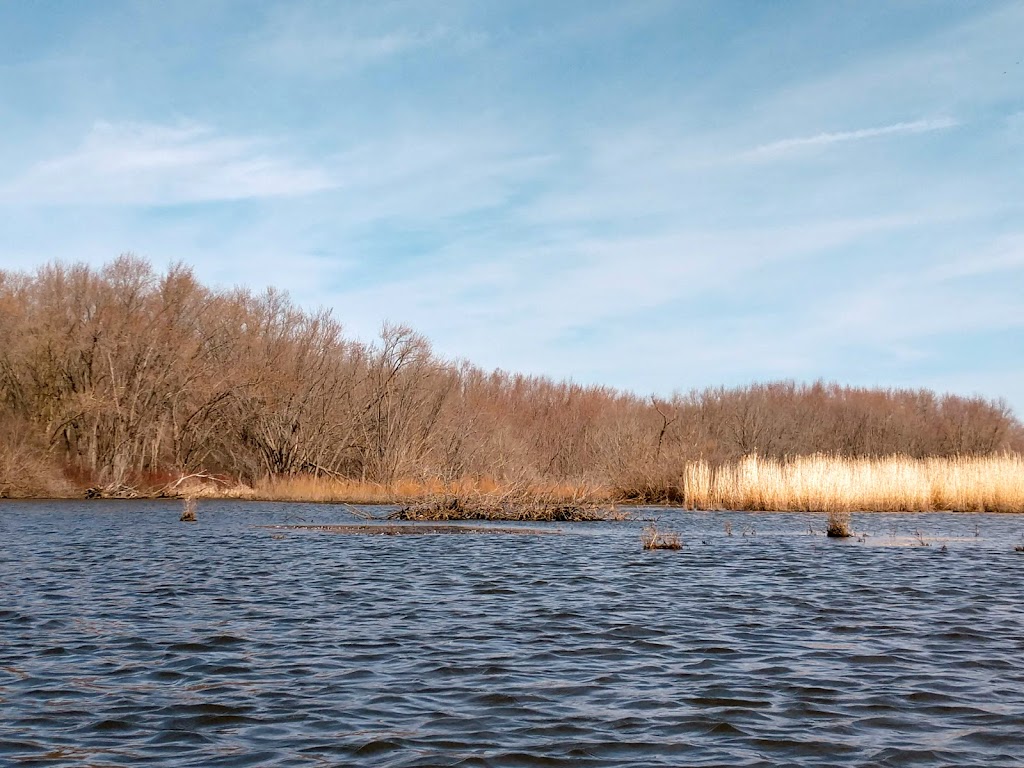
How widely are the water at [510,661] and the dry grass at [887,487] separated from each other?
15.4 metres

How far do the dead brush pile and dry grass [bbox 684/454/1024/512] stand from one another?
5806mm

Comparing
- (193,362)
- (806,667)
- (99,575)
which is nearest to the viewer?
(806,667)

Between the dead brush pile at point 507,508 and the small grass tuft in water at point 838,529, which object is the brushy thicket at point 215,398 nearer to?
the dead brush pile at point 507,508

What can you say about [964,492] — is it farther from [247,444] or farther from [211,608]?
[247,444]

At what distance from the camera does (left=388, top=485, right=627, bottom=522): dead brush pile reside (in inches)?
1241

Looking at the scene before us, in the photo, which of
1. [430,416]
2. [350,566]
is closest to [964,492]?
[350,566]

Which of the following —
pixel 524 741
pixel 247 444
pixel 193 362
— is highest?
pixel 193 362

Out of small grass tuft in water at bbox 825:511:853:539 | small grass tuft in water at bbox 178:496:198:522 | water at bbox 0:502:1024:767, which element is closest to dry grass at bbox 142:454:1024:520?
small grass tuft in water at bbox 178:496:198:522

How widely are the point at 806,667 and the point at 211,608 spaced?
285 inches

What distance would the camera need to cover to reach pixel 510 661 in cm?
885

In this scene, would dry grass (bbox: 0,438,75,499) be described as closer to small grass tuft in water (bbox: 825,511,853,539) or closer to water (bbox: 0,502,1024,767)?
water (bbox: 0,502,1024,767)

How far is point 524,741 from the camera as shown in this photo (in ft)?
20.6

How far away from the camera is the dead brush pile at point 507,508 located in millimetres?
31516

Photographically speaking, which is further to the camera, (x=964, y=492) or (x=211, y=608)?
→ (x=964, y=492)
